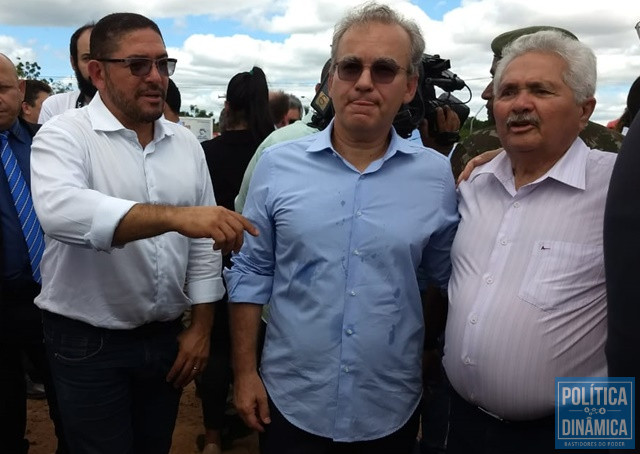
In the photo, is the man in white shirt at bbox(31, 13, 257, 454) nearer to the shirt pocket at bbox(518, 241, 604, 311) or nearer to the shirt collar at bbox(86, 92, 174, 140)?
the shirt collar at bbox(86, 92, 174, 140)

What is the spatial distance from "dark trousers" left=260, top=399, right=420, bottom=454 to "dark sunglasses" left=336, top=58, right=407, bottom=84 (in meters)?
1.17

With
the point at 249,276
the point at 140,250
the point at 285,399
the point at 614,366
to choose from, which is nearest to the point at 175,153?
the point at 140,250

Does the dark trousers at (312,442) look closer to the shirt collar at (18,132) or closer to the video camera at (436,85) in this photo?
the shirt collar at (18,132)

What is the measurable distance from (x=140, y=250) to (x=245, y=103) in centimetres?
193

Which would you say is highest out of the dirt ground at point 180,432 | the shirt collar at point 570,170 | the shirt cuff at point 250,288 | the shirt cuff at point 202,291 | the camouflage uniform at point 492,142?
the camouflage uniform at point 492,142

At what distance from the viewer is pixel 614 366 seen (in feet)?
4.04

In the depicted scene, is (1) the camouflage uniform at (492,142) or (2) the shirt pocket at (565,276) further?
(1) the camouflage uniform at (492,142)

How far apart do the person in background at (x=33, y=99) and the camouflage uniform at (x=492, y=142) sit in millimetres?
4553

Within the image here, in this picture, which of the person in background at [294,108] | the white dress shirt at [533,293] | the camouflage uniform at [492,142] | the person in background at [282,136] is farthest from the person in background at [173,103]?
the white dress shirt at [533,293]

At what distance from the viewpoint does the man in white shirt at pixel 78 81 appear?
392cm

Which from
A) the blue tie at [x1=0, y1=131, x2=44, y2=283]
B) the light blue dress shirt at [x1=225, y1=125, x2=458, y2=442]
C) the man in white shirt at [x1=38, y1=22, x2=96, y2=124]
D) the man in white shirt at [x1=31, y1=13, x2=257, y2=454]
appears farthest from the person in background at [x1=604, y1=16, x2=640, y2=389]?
the man in white shirt at [x1=38, y1=22, x2=96, y2=124]

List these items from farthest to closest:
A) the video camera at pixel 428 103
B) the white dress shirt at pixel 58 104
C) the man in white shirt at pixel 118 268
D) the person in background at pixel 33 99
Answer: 1. the person in background at pixel 33 99
2. the white dress shirt at pixel 58 104
3. the video camera at pixel 428 103
4. the man in white shirt at pixel 118 268

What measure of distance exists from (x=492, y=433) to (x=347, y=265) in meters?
0.75

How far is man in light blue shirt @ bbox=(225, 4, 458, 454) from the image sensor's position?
191cm
